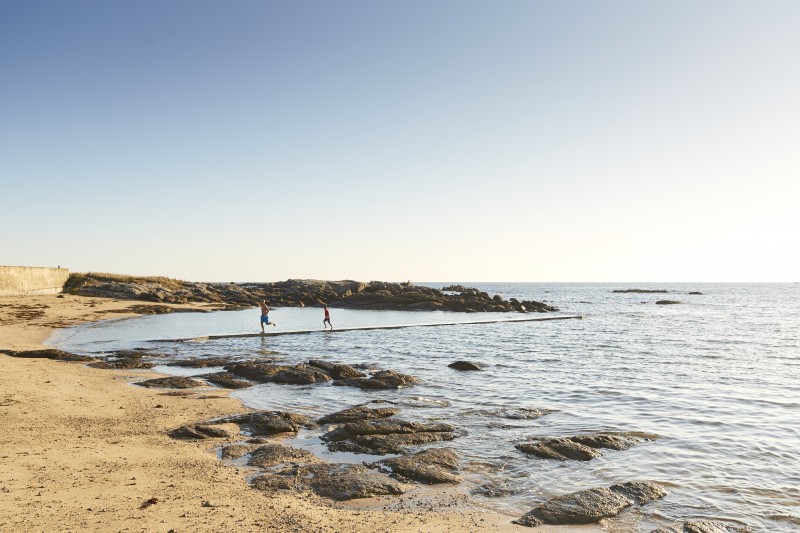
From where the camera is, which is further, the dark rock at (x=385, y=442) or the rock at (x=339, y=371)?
the rock at (x=339, y=371)

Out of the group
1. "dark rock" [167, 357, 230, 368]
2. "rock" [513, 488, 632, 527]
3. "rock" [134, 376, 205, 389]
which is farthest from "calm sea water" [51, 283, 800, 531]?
"rock" [134, 376, 205, 389]

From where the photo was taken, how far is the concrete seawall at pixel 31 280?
53.6m

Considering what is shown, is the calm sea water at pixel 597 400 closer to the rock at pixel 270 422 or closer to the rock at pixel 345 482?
the rock at pixel 270 422

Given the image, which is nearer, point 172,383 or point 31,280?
point 172,383

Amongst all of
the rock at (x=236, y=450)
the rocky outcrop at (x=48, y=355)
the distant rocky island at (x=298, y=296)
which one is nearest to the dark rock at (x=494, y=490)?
the rock at (x=236, y=450)

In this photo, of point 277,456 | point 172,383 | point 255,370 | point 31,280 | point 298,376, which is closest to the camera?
point 277,456

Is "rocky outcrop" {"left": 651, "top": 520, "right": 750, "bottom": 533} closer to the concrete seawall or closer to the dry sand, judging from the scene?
the dry sand

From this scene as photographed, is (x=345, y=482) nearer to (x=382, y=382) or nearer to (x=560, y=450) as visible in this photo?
(x=560, y=450)

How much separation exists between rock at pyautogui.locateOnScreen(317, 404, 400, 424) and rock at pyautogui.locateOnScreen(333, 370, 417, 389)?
3827mm

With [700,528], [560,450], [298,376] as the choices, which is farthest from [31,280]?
[700,528]

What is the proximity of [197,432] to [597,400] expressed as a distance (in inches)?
483

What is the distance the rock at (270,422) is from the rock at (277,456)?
146 cm

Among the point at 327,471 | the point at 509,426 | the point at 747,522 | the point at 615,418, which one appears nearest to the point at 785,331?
the point at 615,418

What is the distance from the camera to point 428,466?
10.2 metres
